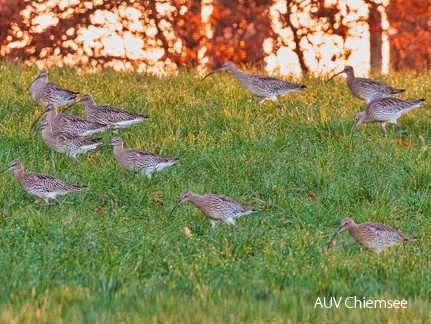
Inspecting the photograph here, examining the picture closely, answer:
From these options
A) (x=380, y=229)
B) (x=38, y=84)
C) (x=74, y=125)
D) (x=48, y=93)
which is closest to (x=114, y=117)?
(x=74, y=125)

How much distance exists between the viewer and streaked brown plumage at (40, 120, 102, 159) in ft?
43.7

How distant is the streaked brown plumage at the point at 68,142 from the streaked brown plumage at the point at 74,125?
0.39 metres

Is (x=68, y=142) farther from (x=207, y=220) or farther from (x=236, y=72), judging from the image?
(x=236, y=72)

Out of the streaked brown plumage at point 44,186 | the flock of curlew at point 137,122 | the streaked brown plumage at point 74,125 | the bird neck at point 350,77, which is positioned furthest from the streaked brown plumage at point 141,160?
the bird neck at point 350,77

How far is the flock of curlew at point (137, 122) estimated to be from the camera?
34.2ft

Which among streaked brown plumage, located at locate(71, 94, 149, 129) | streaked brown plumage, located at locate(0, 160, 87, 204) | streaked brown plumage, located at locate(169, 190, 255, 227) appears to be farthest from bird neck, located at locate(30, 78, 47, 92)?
streaked brown plumage, located at locate(169, 190, 255, 227)

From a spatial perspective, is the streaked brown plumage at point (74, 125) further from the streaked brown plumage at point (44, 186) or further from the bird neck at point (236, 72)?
the bird neck at point (236, 72)

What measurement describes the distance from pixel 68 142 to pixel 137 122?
1391 mm

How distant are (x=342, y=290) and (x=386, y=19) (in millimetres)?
12537

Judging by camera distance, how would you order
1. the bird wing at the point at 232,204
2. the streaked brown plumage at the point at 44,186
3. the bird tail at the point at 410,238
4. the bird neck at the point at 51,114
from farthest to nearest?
the bird neck at the point at 51,114 → the streaked brown plumage at the point at 44,186 → the bird wing at the point at 232,204 → the bird tail at the point at 410,238

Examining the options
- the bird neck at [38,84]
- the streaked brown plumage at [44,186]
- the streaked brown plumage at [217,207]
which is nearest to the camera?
the streaked brown plumage at [217,207]

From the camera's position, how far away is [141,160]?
12.6 metres

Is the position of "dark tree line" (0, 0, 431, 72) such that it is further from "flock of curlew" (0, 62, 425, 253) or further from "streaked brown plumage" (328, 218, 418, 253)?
"streaked brown plumage" (328, 218, 418, 253)

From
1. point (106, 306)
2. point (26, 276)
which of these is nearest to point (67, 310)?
point (106, 306)
